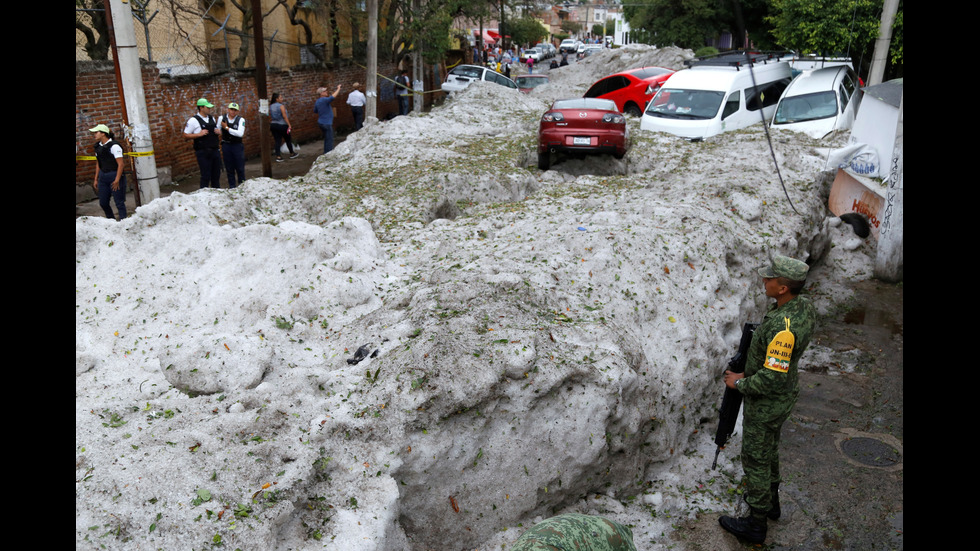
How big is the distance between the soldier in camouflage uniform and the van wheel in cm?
880

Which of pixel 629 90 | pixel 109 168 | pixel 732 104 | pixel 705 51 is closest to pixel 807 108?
pixel 732 104

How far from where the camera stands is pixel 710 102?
14859 mm

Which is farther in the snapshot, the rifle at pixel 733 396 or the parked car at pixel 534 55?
the parked car at pixel 534 55

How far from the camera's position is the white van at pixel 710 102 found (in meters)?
14.6

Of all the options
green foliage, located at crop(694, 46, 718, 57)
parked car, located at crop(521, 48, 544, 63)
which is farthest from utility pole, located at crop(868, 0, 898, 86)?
parked car, located at crop(521, 48, 544, 63)

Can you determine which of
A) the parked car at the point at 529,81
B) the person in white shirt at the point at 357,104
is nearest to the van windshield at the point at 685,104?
the person in white shirt at the point at 357,104

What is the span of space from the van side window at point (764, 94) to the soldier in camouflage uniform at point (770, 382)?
11.1 meters

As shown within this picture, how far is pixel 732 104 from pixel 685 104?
0.99m

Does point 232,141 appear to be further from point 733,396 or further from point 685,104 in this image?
point 733,396

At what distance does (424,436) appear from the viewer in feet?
13.8

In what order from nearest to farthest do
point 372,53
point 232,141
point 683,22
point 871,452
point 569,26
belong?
point 871,452 < point 232,141 < point 372,53 < point 683,22 < point 569,26

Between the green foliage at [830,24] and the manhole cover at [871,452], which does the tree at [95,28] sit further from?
the green foliage at [830,24]

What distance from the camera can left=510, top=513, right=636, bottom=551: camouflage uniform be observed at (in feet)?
7.45

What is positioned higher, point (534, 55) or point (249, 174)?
point (534, 55)
